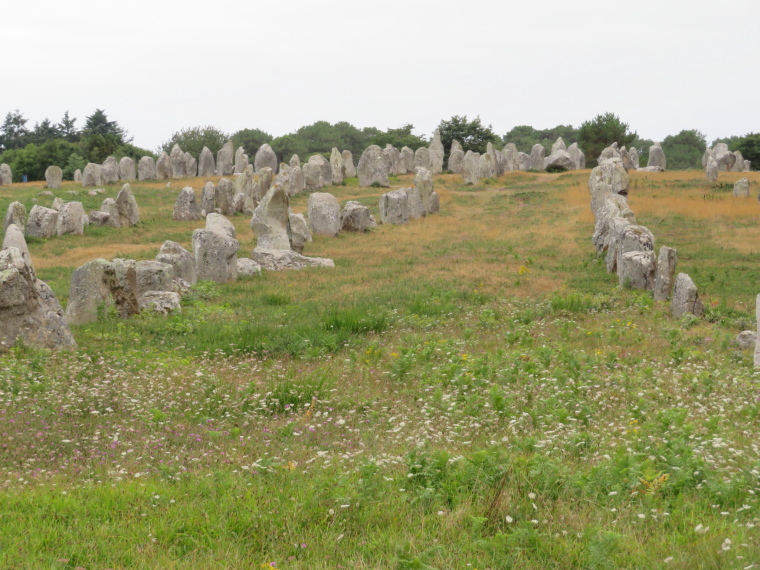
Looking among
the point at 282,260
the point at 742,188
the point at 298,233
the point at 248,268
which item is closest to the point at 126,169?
the point at 298,233

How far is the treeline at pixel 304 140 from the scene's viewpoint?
227ft

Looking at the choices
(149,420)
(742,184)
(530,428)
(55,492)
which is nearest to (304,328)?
(149,420)

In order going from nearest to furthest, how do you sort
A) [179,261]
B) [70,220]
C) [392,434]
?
1. [392,434]
2. [179,261]
3. [70,220]

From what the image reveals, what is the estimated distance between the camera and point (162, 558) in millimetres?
5277

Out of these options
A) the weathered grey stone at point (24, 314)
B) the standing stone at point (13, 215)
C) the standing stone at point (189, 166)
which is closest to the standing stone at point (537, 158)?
the standing stone at point (189, 166)

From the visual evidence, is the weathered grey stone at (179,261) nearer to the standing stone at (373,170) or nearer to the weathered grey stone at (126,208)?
the weathered grey stone at (126,208)

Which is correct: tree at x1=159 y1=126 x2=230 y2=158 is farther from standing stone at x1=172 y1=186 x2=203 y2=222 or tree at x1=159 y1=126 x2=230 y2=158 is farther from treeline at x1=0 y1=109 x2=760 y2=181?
standing stone at x1=172 y1=186 x2=203 y2=222

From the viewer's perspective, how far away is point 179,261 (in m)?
21.9

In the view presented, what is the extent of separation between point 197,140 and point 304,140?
75.6 feet

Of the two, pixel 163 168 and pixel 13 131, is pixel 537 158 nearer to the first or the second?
pixel 163 168

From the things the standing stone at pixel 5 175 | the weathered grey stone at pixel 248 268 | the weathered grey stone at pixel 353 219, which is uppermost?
the standing stone at pixel 5 175

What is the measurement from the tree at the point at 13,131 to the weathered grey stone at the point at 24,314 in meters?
87.8

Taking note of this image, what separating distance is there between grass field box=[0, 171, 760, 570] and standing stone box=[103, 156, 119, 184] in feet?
136

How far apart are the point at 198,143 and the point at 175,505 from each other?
8152 centimetres
